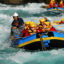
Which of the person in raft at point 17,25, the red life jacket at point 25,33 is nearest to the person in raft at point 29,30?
the red life jacket at point 25,33

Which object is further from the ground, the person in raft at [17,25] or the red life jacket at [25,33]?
the person in raft at [17,25]

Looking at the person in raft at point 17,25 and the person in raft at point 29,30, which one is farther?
the person in raft at point 17,25

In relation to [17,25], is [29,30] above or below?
below

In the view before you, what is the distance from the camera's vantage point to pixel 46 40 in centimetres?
709

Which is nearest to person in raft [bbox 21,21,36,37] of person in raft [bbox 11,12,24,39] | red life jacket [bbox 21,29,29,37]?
red life jacket [bbox 21,29,29,37]

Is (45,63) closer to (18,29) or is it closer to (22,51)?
(22,51)

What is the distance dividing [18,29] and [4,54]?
3.84ft

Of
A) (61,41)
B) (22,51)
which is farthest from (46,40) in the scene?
(22,51)

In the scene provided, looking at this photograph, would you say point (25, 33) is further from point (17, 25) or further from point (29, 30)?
point (17, 25)

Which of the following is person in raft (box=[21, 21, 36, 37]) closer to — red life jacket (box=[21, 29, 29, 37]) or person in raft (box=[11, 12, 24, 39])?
red life jacket (box=[21, 29, 29, 37])

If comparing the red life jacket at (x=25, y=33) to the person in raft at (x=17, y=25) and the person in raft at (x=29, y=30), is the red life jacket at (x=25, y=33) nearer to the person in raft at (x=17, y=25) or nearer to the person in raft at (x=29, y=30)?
the person in raft at (x=29, y=30)

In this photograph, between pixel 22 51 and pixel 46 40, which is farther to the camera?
pixel 22 51

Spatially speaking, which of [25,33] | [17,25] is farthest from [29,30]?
[17,25]

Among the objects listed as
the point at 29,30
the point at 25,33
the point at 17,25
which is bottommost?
the point at 25,33
